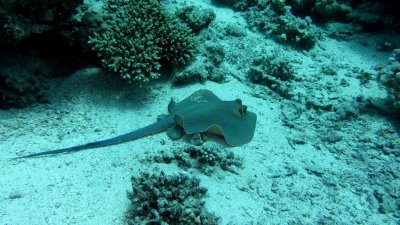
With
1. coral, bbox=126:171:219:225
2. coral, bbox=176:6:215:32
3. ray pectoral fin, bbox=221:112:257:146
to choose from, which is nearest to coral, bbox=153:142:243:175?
ray pectoral fin, bbox=221:112:257:146

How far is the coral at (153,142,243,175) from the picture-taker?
3.89m

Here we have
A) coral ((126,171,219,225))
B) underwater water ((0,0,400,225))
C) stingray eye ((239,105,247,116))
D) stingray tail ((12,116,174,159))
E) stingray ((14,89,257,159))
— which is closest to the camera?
coral ((126,171,219,225))

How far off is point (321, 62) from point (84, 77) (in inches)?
219

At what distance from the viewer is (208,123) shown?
4.35m

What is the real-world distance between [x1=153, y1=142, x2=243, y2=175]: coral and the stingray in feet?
1.09

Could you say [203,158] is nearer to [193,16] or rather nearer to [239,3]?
[193,16]

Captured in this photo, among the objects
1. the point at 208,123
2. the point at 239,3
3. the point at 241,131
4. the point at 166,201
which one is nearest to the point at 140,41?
the point at 208,123

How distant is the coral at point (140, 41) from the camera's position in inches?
190

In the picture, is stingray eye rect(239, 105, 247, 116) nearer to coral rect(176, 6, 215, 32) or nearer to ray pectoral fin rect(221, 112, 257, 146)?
ray pectoral fin rect(221, 112, 257, 146)

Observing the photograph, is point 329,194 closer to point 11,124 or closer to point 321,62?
point 321,62

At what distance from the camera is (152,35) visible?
5184 millimetres

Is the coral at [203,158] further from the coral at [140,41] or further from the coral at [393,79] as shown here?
the coral at [393,79]

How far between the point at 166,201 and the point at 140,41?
3.07 metres

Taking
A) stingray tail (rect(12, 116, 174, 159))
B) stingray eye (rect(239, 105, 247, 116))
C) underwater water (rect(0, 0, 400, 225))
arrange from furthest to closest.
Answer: stingray eye (rect(239, 105, 247, 116)) < stingray tail (rect(12, 116, 174, 159)) < underwater water (rect(0, 0, 400, 225))
